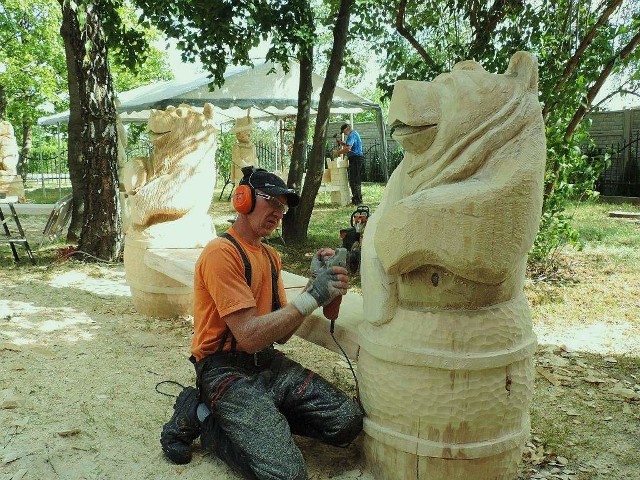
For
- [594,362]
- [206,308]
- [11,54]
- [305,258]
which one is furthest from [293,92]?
[11,54]

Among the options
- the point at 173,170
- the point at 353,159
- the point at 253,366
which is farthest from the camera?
the point at 353,159

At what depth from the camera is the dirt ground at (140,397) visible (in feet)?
8.52

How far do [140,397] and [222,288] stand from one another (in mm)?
1375

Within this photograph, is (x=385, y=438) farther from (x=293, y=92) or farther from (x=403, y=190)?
(x=293, y=92)

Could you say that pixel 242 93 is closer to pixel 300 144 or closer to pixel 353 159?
pixel 353 159

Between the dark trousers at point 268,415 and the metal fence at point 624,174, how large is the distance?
13.6 metres

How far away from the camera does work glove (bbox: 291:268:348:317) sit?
7.62ft

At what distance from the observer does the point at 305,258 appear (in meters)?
7.22

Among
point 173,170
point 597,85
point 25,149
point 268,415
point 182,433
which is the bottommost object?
point 182,433

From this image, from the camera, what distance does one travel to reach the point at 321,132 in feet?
25.0

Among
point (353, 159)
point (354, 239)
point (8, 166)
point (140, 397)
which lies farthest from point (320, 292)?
point (8, 166)

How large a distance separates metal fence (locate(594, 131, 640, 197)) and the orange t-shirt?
1354 centimetres

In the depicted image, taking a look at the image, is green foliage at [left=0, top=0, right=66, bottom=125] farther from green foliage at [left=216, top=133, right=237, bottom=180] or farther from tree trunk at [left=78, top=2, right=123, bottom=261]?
tree trunk at [left=78, top=2, right=123, bottom=261]

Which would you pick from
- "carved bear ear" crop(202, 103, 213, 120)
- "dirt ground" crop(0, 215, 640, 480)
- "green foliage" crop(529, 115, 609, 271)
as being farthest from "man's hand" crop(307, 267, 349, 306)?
"green foliage" crop(529, 115, 609, 271)
